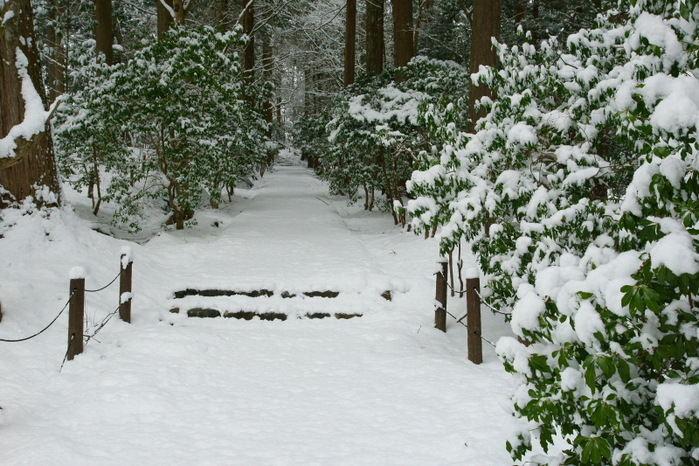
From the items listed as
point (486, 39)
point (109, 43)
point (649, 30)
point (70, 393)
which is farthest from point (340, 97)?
point (649, 30)

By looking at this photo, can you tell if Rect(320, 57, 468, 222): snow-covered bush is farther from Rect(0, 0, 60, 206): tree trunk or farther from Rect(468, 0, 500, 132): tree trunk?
Rect(0, 0, 60, 206): tree trunk

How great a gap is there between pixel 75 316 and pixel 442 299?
438 cm

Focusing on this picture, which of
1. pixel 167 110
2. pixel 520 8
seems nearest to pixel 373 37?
pixel 520 8

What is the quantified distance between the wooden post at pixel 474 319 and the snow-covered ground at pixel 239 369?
128 mm

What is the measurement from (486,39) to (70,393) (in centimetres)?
858

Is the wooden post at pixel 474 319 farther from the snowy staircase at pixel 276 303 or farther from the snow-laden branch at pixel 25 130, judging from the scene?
the snow-laden branch at pixel 25 130

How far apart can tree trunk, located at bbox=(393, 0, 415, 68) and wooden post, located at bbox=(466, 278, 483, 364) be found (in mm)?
10526

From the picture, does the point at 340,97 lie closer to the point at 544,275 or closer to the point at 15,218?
the point at 15,218

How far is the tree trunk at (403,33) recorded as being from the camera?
15.1m

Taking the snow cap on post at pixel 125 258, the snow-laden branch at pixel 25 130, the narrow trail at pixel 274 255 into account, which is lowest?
the narrow trail at pixel 274 255

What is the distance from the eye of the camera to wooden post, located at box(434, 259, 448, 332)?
701 cm

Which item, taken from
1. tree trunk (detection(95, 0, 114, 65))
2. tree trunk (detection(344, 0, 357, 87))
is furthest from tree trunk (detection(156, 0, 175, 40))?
tree trunk (detection(344, 0, 357, 87))

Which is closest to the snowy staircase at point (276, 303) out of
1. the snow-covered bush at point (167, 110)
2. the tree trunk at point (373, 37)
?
the snow-covered bush at point (167, 110)

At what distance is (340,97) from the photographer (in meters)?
14.4
